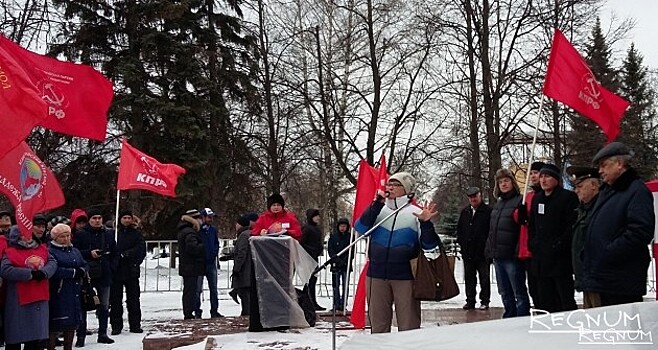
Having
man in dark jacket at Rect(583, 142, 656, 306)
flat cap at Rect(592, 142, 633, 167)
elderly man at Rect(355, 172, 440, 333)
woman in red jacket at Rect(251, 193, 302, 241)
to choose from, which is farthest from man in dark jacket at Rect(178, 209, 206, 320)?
flat cap at Rect(592, 142, 633, 167)

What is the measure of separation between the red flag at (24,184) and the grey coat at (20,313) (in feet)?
1.35

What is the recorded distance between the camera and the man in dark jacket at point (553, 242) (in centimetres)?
668

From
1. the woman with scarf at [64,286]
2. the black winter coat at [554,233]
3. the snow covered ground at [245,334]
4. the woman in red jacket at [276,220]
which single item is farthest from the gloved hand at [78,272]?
the black winter coat at [554,233]

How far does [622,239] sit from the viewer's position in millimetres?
4773

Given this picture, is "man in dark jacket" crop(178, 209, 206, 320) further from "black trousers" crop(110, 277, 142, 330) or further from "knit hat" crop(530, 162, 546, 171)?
"knit hat" crop(530, 162, 546, 171)

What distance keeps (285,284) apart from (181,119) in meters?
13.0

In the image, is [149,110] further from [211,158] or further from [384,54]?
[384,54]

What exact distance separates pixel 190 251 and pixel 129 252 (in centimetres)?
104

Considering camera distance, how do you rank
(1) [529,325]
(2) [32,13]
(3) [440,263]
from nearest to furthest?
(1) [529,325]
(3) [440,263]
(2) [32,13]

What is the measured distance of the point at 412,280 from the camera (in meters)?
6.12

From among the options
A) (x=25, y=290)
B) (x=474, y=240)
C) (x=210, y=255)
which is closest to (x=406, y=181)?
(x=25, y=290)

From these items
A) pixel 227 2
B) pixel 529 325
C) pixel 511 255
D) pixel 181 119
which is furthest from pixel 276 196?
pixel 227 2

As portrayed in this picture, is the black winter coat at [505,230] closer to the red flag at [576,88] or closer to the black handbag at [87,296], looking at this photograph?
the red flag at [576,88]

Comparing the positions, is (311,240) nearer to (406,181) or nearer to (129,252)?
(129,252)
